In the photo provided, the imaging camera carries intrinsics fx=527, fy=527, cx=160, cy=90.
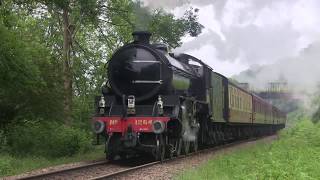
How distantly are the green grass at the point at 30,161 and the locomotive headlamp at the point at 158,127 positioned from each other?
3217mm

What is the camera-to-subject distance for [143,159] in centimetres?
1797

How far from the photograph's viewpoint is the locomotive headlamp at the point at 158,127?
612 inches

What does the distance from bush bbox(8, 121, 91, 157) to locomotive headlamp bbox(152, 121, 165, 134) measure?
4.40 metres

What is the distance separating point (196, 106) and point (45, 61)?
19.9 ft

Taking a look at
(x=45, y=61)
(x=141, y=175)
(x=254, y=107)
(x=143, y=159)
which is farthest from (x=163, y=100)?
(x=254, y=107)

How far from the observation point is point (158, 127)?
15594 mm

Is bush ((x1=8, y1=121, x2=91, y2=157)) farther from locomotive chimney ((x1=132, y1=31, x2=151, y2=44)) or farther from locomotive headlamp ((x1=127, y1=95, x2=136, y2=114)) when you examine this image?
locomotive chimney ((x1=132, y1=31, x2=151, y2=44))

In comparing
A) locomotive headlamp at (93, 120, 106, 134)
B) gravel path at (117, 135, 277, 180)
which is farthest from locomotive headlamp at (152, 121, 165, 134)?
locomotive headlamp at (93, 120, 106, 134)

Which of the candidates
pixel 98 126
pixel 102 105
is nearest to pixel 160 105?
pixel 102 105

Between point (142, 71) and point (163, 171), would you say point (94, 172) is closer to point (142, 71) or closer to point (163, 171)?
point (163, 171)

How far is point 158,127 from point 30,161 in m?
3.99

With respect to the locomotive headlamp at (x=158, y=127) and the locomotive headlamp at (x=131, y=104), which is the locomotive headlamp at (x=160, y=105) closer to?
the locomotive headlamp at (x=158, y=127)

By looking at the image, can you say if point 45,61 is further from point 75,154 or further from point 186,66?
point 186,66

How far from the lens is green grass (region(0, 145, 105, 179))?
13.6 meters
